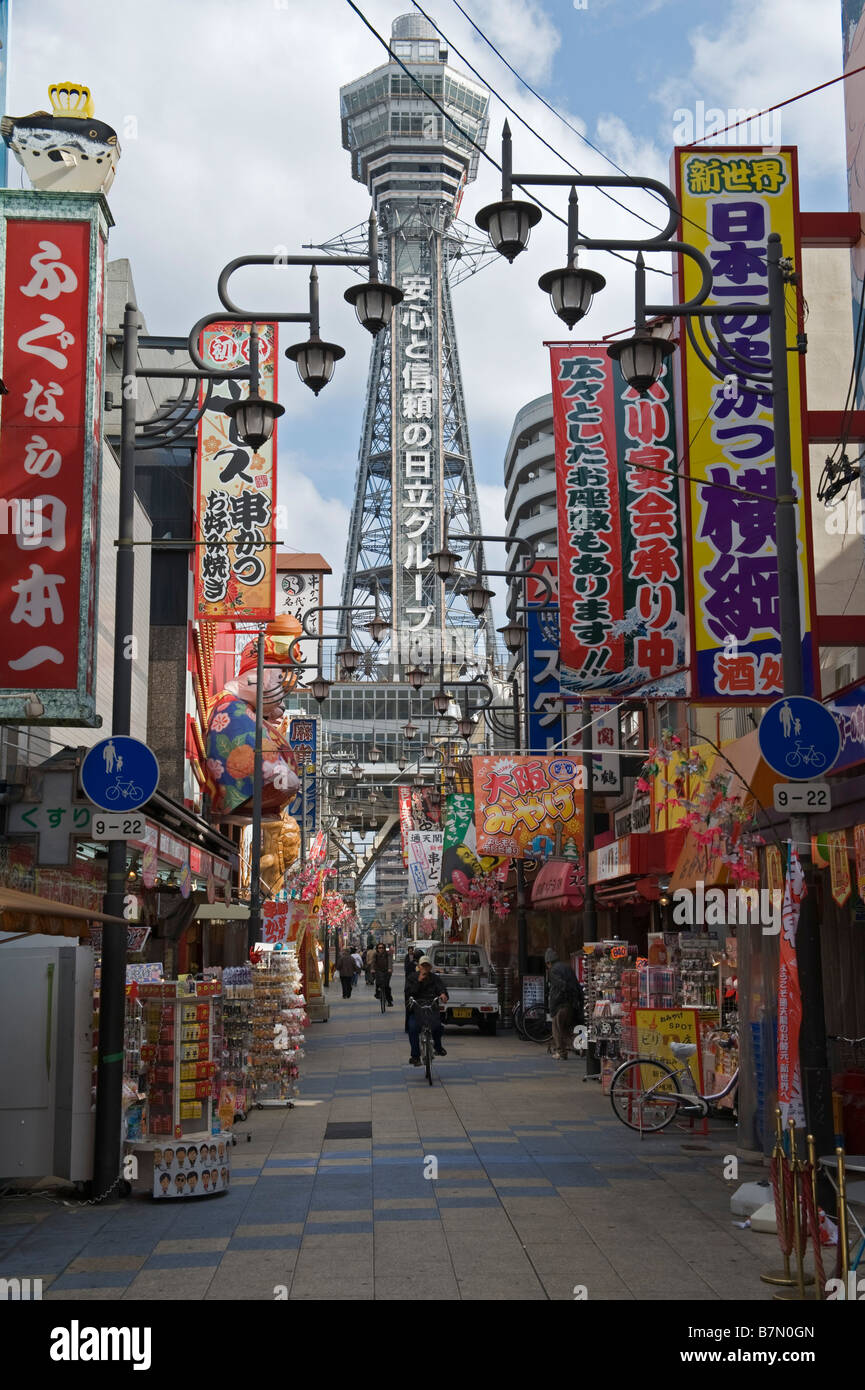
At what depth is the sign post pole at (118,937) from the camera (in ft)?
38.5

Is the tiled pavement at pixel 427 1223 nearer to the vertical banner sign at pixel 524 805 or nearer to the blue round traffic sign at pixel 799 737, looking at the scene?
the blue round traffic sign at pixel 799 737

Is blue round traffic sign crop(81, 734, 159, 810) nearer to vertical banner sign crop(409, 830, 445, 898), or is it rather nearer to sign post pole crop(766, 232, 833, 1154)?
sign post pole crop(766, 232, 833, 1154)

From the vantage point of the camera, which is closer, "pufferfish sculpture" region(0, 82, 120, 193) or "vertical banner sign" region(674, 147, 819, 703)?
"vertical banner sign" region(674, 147, 819, 703)

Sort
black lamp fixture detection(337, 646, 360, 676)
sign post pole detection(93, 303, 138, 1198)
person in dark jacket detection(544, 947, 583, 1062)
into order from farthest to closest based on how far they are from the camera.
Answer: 1. black lamp fixture detection(337, 646, 360, 676)
2. person in dark jacket detection(544, 947, 583, 1062)
3. sign post pole detection(93, 303, 138, 1198)

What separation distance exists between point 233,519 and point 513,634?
8.86 meters

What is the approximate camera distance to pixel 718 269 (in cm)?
1387

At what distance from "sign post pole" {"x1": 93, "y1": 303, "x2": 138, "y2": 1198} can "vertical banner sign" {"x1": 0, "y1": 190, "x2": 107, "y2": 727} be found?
286mm

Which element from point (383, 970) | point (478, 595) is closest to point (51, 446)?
point (478, 595)

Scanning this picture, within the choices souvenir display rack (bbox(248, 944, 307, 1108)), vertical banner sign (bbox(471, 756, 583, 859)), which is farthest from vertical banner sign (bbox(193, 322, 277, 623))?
souvenir display rack (bbox(248, 944, 307, 1108))

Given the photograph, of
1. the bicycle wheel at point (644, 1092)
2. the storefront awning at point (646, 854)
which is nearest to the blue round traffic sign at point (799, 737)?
the bicycle wheel at point (644, 1092)

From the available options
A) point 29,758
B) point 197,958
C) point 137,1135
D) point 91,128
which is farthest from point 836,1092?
point 197,958

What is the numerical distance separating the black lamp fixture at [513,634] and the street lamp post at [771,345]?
1775cm

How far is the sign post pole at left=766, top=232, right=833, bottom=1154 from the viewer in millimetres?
9320
